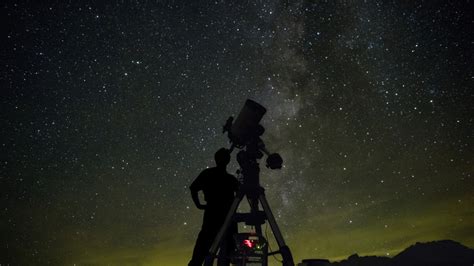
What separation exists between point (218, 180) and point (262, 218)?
31.5 inches

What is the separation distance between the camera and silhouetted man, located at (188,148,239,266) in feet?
11.0

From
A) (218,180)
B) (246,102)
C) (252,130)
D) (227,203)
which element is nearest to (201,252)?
(227,203)

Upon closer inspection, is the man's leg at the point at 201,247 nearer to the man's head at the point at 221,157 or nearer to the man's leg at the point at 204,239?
the man's leg at the point at 204,239

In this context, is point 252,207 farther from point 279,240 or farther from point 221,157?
point 221,157

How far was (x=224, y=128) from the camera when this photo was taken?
4.32 m

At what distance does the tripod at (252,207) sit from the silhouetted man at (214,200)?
29 centimetres

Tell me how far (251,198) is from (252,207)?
0.10 meters

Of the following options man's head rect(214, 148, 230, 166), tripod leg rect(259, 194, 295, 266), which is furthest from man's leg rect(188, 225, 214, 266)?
man's head rect(214, 148, 230, 166)

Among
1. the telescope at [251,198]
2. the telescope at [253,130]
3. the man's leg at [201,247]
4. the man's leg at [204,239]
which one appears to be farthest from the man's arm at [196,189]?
the telescope at [253,130]

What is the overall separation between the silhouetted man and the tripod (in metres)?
0.29

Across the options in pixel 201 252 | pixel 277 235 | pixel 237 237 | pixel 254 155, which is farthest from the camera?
pixel 254 155

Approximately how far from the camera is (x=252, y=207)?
3.39 metres

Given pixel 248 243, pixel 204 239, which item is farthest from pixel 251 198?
pixel 204 239

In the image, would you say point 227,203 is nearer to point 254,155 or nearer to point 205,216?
point 205,216
